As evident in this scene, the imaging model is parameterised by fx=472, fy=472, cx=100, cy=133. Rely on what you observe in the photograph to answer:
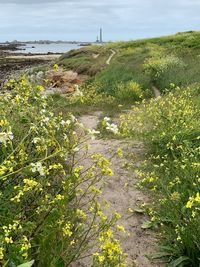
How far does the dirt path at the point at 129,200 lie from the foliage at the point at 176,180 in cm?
20

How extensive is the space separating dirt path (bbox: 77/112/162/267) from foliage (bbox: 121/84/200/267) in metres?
0.20

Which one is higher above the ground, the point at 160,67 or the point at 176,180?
the point at 160,67

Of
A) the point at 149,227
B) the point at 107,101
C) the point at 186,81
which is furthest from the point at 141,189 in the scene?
the point at 186,81

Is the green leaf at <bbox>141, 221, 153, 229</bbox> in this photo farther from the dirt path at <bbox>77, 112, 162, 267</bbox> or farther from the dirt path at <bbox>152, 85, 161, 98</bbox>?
the dirt path at <bbox>152, 85, 161, 98</bbox>

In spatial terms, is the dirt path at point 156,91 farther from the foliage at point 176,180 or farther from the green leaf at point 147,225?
the green leaf at point 147,225

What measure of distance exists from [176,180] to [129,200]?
100cm

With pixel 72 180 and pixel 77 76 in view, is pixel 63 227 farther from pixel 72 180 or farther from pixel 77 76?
pixel 77 76

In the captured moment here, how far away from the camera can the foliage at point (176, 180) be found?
172 inches

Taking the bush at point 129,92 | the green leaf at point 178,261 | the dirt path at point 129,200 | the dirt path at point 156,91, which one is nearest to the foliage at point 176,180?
the green leaf at point 178,261

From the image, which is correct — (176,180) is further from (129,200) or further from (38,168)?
(38,168)

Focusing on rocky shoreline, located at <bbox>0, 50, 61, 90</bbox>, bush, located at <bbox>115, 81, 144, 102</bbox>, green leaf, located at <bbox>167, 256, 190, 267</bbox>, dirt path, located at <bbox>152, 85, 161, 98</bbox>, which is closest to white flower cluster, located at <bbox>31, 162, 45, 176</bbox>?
green leaf, located at <bbox>167, 256, 190, 267</bbox>

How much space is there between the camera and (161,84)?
53.4ft

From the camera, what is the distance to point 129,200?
240 inches

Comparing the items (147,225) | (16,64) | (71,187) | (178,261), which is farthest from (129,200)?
(16,64)
